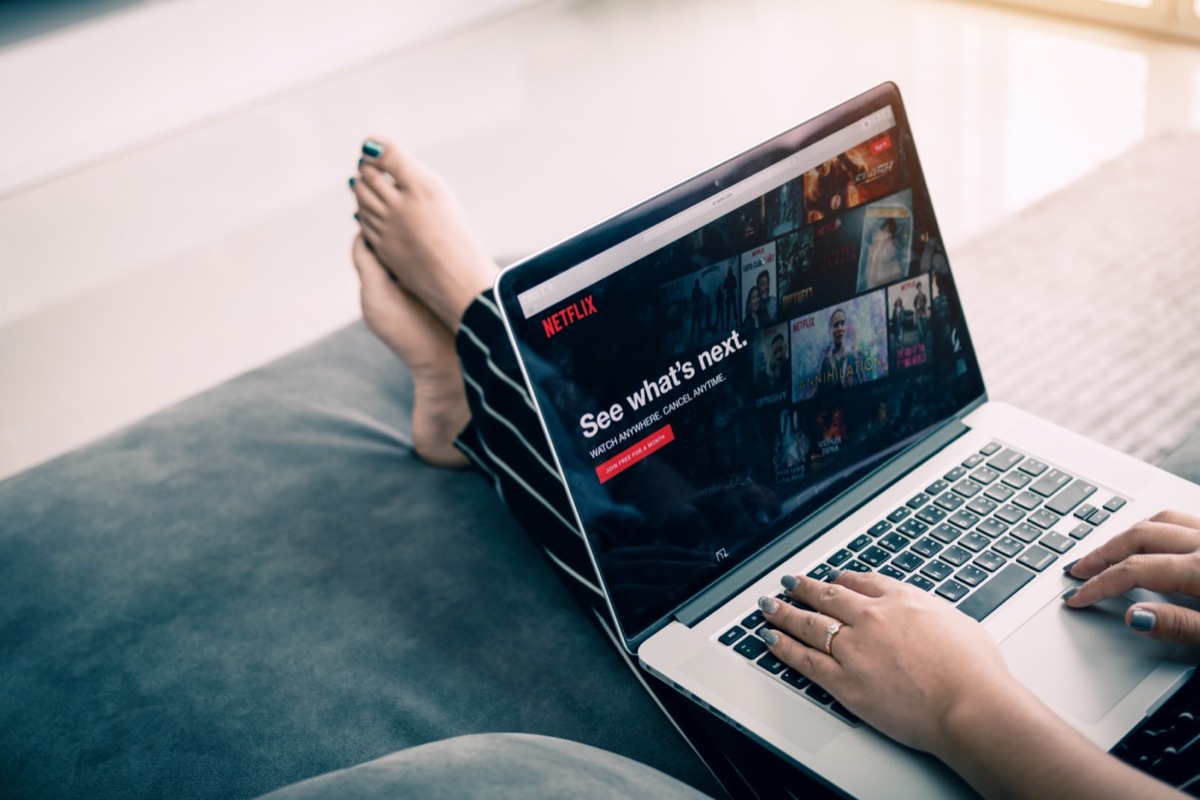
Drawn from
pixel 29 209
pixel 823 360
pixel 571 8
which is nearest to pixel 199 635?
pixel 823 360

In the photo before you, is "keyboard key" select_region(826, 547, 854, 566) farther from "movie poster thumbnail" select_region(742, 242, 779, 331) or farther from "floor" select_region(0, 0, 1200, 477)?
"floor" select_region(0, 0, 1200, 477)

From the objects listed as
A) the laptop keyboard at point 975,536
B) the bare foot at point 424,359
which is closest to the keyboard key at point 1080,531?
the laptop keyboard at point 975,536

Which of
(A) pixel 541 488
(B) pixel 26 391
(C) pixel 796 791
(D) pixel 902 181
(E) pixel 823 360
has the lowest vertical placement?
(B) pixel 26 391

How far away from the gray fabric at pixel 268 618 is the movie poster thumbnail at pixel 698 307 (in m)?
0.29

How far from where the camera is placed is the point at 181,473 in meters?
1.21

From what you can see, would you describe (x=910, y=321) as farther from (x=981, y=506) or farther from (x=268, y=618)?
(x=268, y=618)

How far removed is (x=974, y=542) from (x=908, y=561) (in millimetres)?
56

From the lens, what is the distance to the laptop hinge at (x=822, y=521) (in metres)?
0.85

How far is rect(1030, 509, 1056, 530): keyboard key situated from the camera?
0.86 m

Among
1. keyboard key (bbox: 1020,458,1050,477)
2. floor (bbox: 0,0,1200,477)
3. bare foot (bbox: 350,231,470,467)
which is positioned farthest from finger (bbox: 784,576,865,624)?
floor (bbox: 0,0,1200,477)

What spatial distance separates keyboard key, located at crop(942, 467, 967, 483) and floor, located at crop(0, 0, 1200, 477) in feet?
4.59

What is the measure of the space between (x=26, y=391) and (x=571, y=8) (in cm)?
260

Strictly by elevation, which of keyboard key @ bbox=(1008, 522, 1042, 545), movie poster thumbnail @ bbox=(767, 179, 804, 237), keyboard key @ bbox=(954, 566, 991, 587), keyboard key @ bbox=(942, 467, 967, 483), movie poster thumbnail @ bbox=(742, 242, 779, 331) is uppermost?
movie poster thumbnail @ bbox=(767, 179, 804, 237)

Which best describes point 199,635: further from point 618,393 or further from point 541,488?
point 618,393
